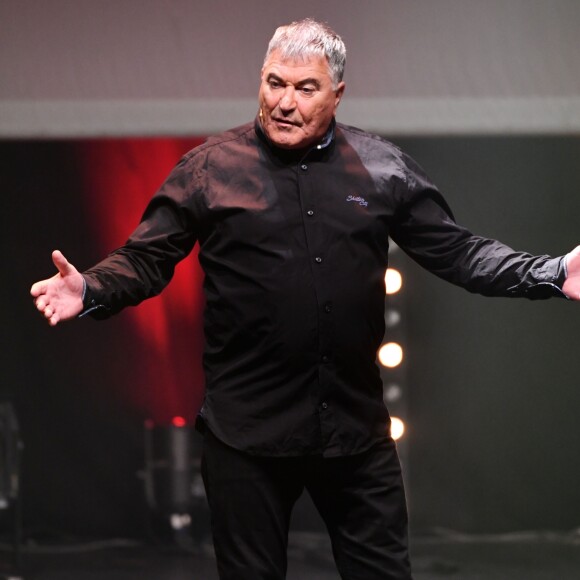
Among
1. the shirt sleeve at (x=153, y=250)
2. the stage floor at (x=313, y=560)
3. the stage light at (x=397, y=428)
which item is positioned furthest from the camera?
the stage light at (x=397, y=428)

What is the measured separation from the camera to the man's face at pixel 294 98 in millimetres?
1986

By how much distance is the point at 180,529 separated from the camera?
13.1 feet

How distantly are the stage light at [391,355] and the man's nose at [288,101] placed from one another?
2.10 metres

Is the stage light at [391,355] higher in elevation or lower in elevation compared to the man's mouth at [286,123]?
lower

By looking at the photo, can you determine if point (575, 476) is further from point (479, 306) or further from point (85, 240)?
point (85, 240)

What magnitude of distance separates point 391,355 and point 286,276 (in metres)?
2.08

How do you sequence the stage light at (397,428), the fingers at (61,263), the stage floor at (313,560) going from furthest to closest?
the stage light at (397,428), the stage floor at (313,560), the fingers at (61,263)

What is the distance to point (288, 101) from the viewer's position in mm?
1973

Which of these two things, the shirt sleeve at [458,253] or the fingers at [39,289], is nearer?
the fingers at [39,289]

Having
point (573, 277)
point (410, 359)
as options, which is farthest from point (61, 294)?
point (410, 359)

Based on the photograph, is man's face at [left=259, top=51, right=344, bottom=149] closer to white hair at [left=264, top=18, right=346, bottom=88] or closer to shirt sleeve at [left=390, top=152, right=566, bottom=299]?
white hair at [left=264, top=18, right=346, bottom=88]

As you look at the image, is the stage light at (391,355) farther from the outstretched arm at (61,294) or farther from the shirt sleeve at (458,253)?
the outstretched arm at (61,294)

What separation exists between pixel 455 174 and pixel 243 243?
2.15 metres

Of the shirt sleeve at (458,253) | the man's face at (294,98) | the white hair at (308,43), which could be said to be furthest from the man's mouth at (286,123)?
the shirt sleeve at (458,253)
